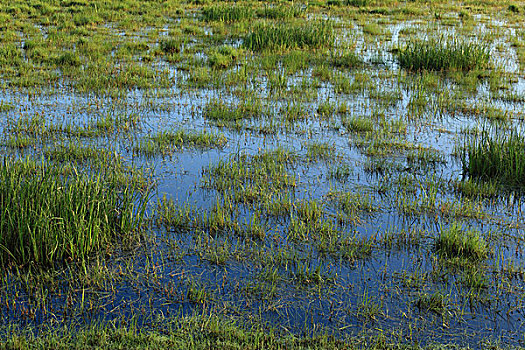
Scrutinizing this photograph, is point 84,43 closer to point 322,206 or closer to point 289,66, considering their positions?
point 289,66

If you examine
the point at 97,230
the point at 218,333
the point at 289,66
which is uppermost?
the point at 289,66

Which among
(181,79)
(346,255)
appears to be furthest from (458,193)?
(181,79)

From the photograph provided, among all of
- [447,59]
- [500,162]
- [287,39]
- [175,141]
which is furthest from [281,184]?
[287,39]

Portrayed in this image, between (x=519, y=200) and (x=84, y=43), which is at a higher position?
(x=84, y=43)

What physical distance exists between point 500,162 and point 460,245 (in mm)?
2002

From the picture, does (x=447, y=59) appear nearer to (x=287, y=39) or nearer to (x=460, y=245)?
(x=287, y=39)

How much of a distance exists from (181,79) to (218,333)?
7608 mm

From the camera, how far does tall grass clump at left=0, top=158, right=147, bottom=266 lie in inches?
186

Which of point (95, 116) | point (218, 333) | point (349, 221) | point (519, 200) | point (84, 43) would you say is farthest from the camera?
point (84, 43)

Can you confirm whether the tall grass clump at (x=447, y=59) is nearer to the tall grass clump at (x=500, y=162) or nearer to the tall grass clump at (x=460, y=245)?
the tall grass clump at (x=500, y=162)

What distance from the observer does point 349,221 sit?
18.5 ft

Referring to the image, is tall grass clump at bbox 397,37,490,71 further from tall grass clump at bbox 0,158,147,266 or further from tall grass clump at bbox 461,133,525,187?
tall grass clump at bbox 0,158,147,266

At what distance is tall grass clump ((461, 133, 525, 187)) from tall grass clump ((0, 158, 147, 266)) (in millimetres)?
3785

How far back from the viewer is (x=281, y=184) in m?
6.40
